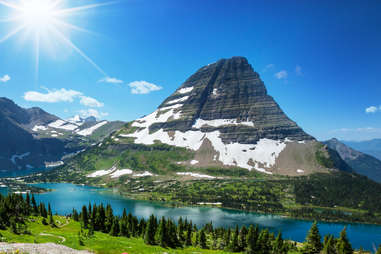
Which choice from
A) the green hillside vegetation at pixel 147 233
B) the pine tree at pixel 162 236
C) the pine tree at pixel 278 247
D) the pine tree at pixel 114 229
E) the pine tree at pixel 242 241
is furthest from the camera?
the pine tree at pixel 242 241

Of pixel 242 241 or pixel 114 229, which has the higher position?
pixel 114 229

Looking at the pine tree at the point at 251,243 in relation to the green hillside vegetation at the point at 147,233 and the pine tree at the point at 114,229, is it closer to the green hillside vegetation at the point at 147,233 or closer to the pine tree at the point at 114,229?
the green hillside vegetation at the point at 147,233

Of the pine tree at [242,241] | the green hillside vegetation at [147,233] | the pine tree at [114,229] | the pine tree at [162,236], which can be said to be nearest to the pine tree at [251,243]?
the green hillside vegetation at [147,233]

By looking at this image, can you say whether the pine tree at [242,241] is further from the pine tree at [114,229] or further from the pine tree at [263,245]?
the pine tree at [114,229]

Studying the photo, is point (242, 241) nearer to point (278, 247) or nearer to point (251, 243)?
point (251, 243)

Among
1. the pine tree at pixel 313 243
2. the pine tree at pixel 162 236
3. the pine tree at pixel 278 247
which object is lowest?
the pine tree at pixel 278 247

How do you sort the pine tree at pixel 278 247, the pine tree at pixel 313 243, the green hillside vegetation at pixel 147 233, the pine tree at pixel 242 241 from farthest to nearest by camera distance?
1. the pine tree at pixel 242 241
2. the pine tree at pixel 278 247
3. the pine tree at pixel 313 243
4. the green hillside vegetation at pixel 147 233

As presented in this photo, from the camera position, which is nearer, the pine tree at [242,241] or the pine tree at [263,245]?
the pine tree at [263,245]

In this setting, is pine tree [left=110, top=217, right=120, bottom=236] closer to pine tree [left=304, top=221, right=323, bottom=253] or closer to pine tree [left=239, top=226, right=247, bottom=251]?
pine tree [left=239, top=226, right=247, bottom=251]

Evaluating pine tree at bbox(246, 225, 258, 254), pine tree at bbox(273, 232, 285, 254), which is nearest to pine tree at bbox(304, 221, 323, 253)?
pine tree at bbox(273, 232, 285, 254)

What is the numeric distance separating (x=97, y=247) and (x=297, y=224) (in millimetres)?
179472

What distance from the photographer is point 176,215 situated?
187m

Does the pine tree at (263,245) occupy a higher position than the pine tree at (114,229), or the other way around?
the pine tree at (114,229)

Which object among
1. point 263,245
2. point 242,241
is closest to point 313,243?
point 263,245
